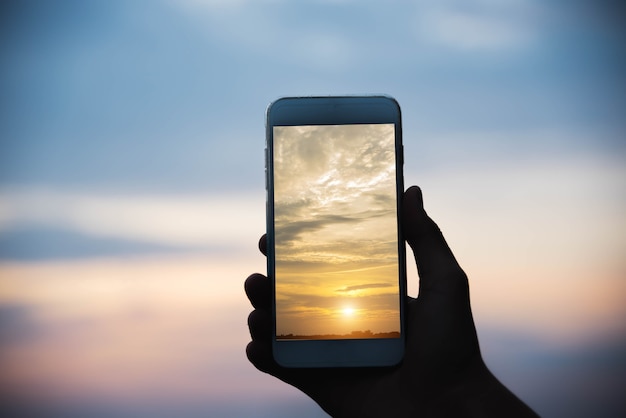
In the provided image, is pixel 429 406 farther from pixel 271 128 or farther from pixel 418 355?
pixel 271 128

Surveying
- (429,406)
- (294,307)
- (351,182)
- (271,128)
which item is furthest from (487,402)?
(271,128)

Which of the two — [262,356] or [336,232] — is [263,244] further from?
[262,356]

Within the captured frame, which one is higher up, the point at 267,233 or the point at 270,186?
the point at 270,186

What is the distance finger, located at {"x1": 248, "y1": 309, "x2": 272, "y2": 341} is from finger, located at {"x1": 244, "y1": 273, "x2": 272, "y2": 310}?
0.04 m

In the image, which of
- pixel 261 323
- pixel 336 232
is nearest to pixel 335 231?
pixel 336 232

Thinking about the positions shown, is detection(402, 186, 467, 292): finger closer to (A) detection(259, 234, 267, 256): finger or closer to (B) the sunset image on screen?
(B) the sunset image on screen

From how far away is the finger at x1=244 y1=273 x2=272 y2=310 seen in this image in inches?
137

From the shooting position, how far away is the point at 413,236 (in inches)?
138

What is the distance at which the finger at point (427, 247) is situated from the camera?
11.1 ft

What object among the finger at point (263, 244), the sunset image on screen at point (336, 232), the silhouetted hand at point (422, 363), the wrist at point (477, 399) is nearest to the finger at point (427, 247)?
the silhouetted hand at point (422, 363)

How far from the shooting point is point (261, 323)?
351 cm

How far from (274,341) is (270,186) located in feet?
3.06

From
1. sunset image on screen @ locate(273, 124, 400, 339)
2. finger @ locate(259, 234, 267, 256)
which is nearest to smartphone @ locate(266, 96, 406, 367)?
sunset image on screen @ locate(273, 124, 400, 339)

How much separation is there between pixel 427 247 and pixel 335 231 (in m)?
0.56
